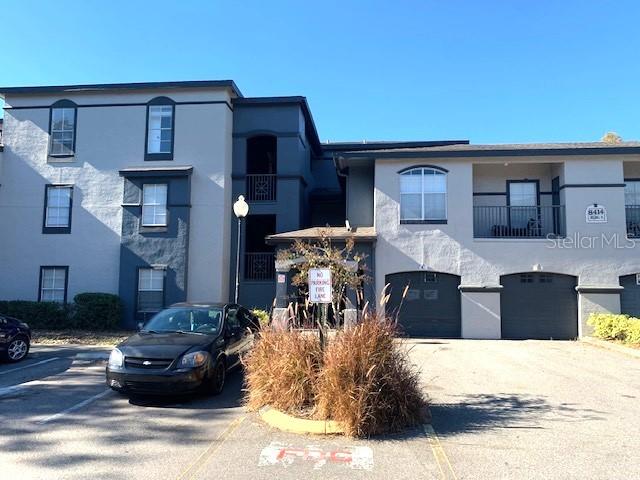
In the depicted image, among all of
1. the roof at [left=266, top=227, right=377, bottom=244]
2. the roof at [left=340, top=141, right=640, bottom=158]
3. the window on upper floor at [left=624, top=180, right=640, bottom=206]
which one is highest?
the roof at [left=340, top=141, right=640, bottom=158]

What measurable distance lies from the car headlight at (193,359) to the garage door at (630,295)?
15.2 meters

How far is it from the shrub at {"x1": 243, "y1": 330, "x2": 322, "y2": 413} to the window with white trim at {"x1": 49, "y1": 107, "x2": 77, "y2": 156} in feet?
53.9

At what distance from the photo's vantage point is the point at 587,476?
483 cm

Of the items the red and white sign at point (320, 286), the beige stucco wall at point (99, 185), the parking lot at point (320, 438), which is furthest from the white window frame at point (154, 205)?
the red and white sign at point (320, 286)

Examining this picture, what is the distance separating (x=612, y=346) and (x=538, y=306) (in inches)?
125

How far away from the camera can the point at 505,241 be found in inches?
677

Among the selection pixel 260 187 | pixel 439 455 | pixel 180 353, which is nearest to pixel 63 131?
pixel 260 187

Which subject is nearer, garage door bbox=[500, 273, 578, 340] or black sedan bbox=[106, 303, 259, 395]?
black sedan bbox=[106, 303, 259, 395]

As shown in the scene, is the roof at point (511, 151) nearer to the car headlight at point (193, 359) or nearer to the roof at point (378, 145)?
the roof at point (378, 145)

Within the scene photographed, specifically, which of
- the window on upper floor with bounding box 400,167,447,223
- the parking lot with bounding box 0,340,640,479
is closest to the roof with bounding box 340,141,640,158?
the window on upper floor with bounding box 400,167,447,223

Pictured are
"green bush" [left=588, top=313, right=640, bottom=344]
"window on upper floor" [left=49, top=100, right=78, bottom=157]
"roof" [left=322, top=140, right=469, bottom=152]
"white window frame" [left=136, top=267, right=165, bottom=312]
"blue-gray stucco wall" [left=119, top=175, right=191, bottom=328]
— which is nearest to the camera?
"green bush" [left=588, top=313, right=640, bottom=344]

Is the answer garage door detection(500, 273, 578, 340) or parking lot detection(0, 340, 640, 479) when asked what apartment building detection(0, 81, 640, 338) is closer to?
garage door detection(500, 273, 578, 340)

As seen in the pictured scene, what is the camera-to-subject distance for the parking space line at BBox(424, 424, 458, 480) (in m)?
4.85

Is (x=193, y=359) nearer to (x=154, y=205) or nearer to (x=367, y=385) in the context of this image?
(x=367, y=385)
